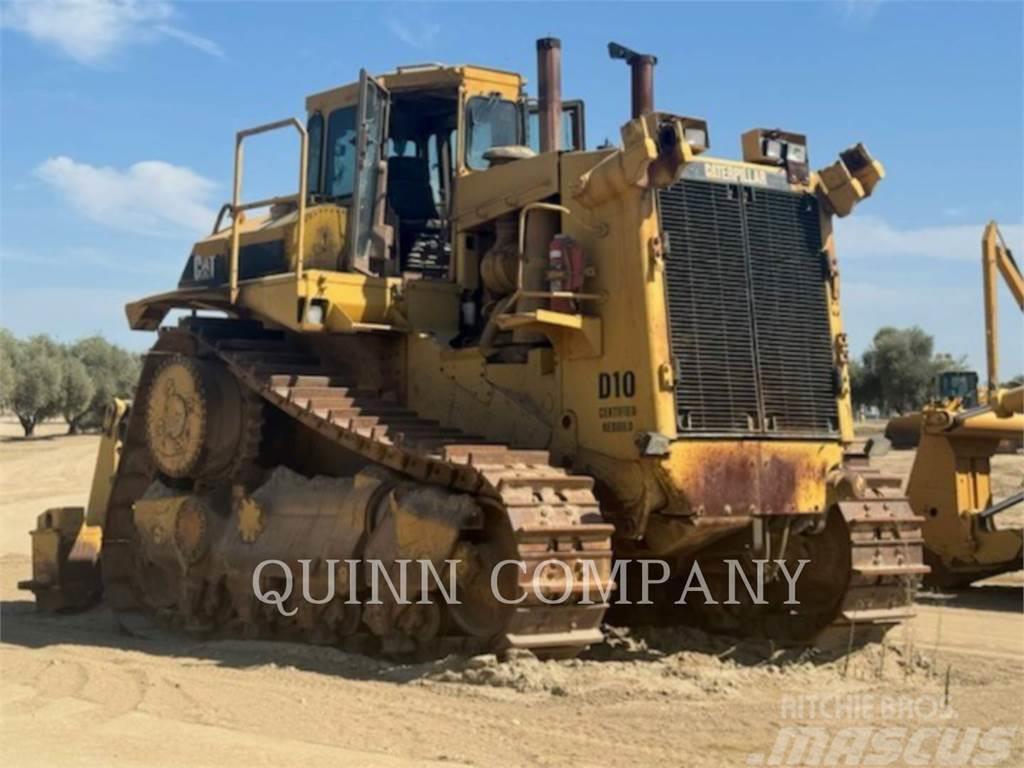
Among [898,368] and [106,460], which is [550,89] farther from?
[898,368]

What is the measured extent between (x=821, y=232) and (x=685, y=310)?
66.2 inches

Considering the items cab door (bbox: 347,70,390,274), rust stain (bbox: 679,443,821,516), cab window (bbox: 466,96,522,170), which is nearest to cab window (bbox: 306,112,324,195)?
cab door (bbox: 347,70,390,274)

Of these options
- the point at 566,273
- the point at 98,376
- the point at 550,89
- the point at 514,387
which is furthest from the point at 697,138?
the point at 98,376

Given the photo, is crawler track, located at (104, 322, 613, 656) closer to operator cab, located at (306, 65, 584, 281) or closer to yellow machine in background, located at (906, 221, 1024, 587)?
operator cab, located at (306, 65, 584, 281)

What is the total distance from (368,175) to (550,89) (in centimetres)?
169

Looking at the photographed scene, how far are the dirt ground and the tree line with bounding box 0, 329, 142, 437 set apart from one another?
45.0 metres

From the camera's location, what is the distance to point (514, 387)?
10391mm

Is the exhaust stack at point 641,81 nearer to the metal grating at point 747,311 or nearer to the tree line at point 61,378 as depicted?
the metal grating at point 747,311

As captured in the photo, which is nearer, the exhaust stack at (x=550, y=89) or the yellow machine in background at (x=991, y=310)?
the exhaust stack at (x=550, y=89)

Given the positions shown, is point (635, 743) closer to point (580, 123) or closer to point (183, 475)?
point (183, 475)

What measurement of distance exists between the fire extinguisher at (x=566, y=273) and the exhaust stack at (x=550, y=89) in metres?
1.46

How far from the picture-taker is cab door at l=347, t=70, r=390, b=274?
37.1 ft

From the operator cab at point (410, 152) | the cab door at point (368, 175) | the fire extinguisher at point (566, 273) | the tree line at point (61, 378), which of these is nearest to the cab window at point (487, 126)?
the operator cab at point (410, 152)

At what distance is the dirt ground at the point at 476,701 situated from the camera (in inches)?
279
